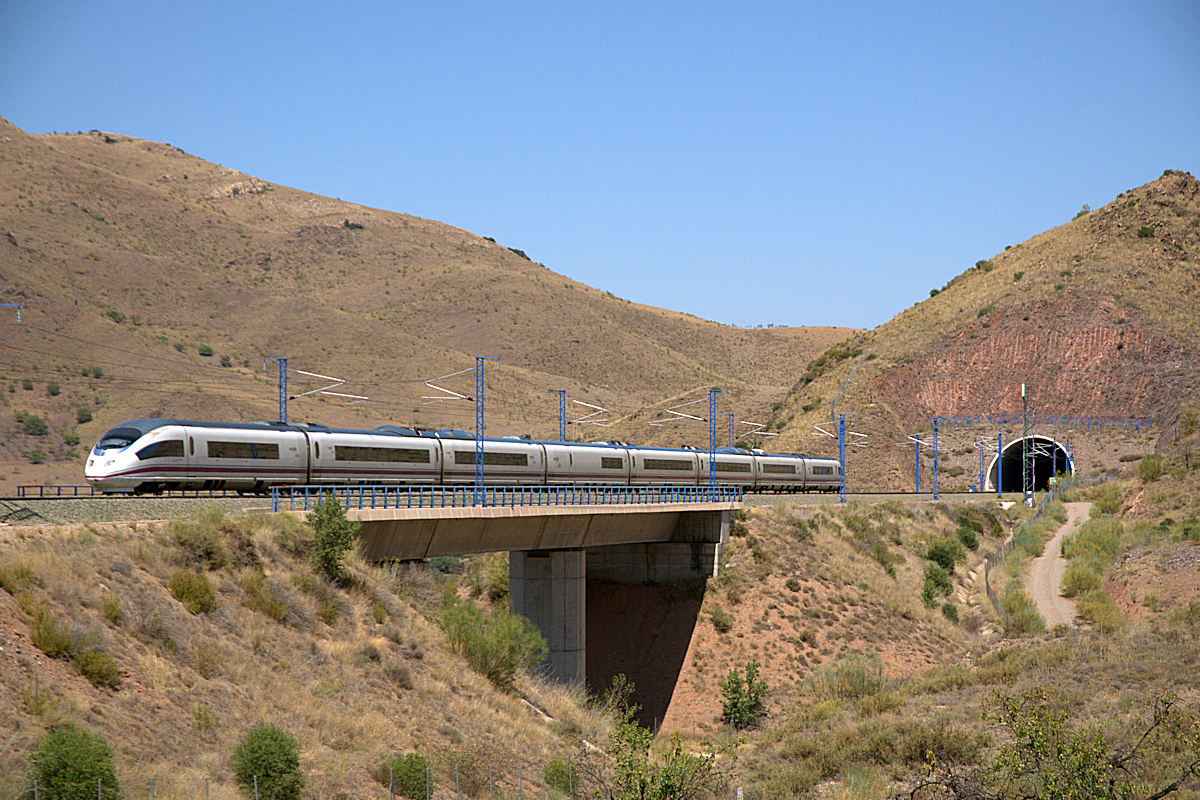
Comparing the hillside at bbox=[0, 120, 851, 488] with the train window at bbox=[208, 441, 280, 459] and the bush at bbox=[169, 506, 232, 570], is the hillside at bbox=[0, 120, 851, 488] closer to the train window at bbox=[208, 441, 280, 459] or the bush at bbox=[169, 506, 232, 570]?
the train window at bbox=[208, 441, 280, 459]

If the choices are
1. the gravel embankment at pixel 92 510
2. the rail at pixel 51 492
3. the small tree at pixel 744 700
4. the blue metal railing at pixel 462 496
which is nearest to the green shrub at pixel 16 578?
the gravel embankment at pixel 92 510

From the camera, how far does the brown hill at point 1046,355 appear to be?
89.4 meters

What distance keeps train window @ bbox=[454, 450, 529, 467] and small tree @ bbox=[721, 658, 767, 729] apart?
12.9m

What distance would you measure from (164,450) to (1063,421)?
257 feet

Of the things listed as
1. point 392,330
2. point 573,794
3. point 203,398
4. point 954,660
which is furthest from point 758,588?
point 392,330

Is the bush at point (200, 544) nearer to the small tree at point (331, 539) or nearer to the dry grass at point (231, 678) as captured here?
the dry grass at point (231, 678)

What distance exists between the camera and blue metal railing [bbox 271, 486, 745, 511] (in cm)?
2792

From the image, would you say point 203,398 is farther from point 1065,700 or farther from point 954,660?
point 1065,700

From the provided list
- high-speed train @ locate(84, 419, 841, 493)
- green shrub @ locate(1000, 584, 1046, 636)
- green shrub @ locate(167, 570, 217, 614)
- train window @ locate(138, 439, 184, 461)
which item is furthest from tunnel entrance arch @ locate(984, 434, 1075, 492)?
green shrub @ locate(167, 570, 217, 614)

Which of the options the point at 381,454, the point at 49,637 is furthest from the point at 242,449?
the point at 49,637

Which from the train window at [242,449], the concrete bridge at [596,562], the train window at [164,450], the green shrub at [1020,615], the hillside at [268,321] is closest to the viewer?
the concrete bridge at [596,562]

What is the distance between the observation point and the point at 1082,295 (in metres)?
101

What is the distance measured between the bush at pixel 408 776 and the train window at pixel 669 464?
116 ft

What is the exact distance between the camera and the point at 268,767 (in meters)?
17.0
